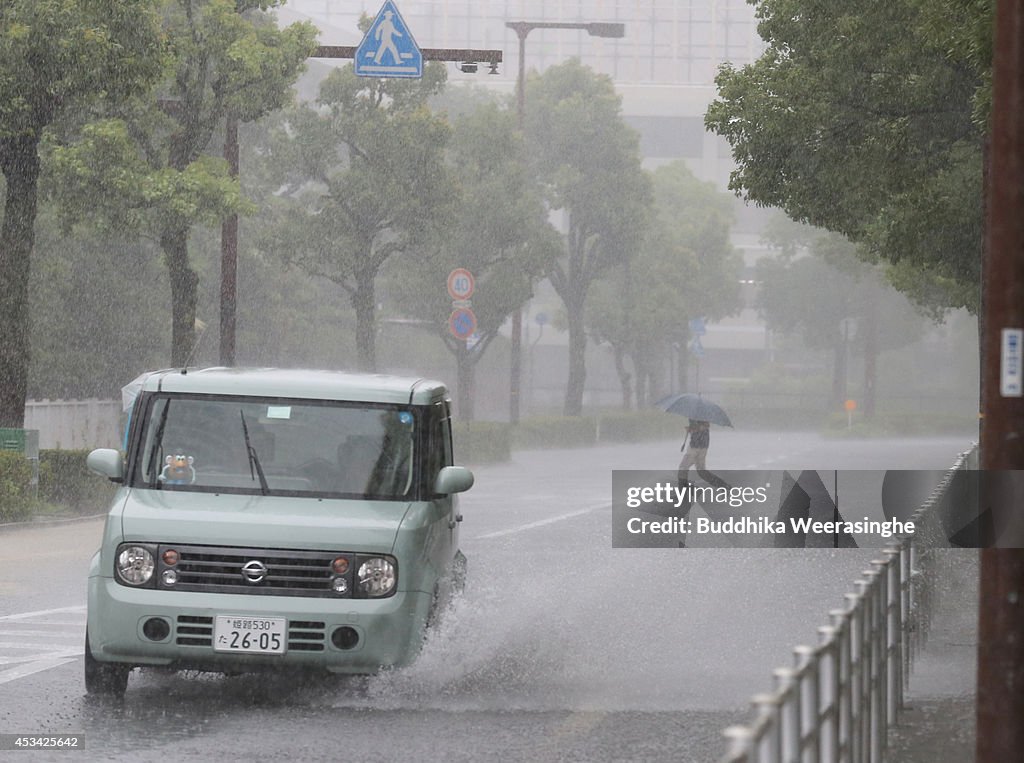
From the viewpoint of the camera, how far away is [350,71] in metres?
43.0

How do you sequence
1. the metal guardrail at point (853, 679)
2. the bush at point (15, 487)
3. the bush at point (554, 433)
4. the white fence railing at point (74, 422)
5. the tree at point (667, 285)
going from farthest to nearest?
the tree at point (667, 285)
the bush at point (554, 433)
the white fence railing at point (74, 422)
the bush at point (15, 487)
the metal guardrail at point (853, 679)

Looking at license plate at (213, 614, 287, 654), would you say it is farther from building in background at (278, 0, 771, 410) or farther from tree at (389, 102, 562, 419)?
building in background at (278, 0, 771, 410)

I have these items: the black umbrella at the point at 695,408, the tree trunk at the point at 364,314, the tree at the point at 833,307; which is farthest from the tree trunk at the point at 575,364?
the black umbrella at the point at 695,408

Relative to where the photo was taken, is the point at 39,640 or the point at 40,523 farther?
the point at 40,523

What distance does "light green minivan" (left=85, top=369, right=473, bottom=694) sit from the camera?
918 centimetres

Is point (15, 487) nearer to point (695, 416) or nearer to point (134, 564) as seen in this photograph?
point (695, 416)

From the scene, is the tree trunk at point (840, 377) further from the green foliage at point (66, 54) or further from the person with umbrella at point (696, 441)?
the green foliage at point (66, 54)

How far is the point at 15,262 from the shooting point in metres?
25.0

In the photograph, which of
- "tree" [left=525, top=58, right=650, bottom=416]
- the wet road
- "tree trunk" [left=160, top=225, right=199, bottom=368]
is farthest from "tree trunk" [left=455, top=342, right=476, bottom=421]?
the wet road

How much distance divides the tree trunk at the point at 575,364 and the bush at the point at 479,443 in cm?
1778

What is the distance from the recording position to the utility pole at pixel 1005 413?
5812mm

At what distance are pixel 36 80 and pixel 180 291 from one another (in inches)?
295

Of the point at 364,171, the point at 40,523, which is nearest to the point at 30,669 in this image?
the point at 40,523

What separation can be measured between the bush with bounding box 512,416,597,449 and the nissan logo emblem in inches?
1671
